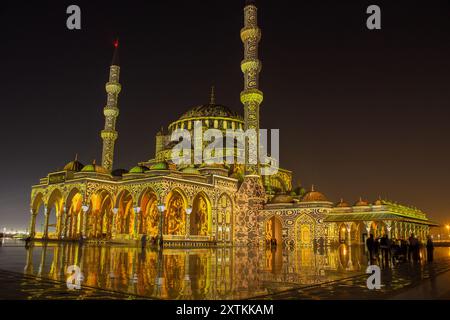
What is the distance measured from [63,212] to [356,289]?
29.9 metres

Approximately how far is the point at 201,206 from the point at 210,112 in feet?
65.7

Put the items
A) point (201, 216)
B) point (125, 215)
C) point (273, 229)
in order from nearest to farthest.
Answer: point (201, 216)
point (125, 215)
point (273, 229)

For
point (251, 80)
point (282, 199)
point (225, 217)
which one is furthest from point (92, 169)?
point (282, 199)

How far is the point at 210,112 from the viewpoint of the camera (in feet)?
163

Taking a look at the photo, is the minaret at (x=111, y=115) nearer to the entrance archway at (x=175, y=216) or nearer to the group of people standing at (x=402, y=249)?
the entrance archway at (x=175, y=216)

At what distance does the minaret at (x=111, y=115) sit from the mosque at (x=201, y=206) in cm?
32

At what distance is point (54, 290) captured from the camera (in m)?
6.59

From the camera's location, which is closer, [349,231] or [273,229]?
[273,229]

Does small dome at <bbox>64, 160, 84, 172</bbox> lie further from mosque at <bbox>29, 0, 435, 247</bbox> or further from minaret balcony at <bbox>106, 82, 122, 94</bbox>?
minaret balcony at <bbox>106, 82, 122, 94</bbox>

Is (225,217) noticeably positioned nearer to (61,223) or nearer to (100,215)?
(100,215)

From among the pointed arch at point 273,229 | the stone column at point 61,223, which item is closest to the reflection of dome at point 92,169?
the stone column at point 61,223

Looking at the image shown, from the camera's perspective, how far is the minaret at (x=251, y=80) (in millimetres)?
32781

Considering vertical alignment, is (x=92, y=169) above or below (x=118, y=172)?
below

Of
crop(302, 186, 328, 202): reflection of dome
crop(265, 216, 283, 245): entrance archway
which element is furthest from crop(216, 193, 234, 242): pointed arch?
crop(302, 186, 328, 202): reflection of dome
